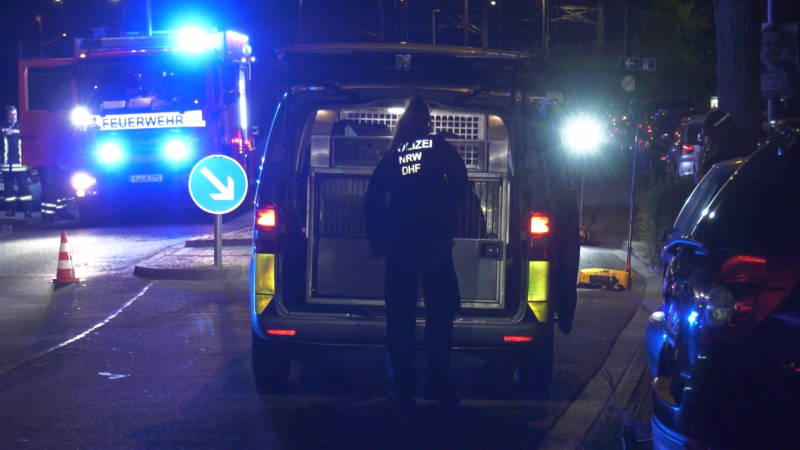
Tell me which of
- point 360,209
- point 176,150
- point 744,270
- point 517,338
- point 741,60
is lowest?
point 517,338

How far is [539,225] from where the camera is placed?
6.20 meters

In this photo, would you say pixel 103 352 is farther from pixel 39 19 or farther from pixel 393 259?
pixel 39 19

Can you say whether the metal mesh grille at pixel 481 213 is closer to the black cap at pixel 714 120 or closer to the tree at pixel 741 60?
the black cap at pixel 714 120

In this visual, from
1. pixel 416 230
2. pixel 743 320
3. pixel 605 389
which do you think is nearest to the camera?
pixel 743 320

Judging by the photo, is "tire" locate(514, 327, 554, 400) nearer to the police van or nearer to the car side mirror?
the police van

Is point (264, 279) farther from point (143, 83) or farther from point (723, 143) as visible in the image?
point (143, 83)

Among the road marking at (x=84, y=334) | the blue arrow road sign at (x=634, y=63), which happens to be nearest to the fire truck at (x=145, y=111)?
the blue arrow road sign at (x=634, y=63)

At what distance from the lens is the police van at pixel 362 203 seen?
6211mm

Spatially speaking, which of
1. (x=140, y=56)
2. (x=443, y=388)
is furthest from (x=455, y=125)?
(x=140, y=56)

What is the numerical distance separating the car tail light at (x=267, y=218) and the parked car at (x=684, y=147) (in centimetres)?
1640

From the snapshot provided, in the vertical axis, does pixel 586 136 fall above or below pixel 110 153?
above

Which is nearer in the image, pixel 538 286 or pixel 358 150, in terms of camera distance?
pixel 538 286

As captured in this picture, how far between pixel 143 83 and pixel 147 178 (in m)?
1.69

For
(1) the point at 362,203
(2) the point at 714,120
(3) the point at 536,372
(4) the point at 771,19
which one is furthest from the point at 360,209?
(4) the point at 771,19
